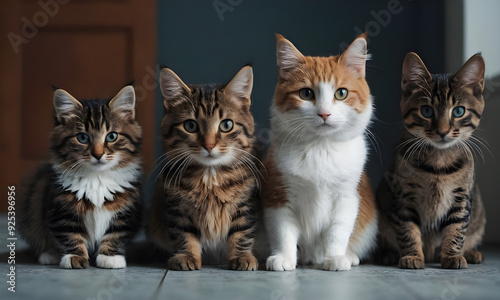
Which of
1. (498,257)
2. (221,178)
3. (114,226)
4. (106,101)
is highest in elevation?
(106,101)

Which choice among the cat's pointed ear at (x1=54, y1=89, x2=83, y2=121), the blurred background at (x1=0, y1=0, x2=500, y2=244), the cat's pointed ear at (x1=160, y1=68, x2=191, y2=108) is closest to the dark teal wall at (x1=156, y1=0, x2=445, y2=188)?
the blurred background at (x1=0, y1=0, x2=500, y2=244)

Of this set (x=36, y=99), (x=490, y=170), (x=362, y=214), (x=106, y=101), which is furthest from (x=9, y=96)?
(x=490, y=170)

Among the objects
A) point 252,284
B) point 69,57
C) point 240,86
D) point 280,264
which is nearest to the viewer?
point 252,284

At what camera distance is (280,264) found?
6.02ft

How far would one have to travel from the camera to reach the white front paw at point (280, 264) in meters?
1.83

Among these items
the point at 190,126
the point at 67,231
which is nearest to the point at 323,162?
the point at 190,126

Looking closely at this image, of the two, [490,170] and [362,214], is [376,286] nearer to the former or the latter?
[362,214]

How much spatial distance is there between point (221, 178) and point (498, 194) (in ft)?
5.22

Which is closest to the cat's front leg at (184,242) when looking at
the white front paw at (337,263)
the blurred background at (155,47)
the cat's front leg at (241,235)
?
the cat's front leg at (241,235)

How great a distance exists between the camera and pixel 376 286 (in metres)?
1.62

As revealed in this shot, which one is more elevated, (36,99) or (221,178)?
(36,99)

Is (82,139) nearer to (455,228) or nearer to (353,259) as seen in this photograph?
(353,259)

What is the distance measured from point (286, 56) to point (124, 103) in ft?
2.03

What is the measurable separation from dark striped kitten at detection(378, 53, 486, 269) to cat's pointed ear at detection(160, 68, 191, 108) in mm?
822
